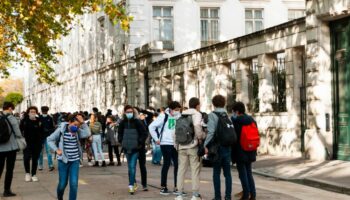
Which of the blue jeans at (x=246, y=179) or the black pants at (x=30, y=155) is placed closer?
the blue jeans at (x=246, y=179)

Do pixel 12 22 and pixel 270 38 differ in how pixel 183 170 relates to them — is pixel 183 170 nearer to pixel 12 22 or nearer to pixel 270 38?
pixel 270 38

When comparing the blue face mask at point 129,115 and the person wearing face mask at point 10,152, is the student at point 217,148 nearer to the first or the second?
the blue face mask at point 129,115

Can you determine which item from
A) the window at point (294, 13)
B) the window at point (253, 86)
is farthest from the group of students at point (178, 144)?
the window at point (294, 13)

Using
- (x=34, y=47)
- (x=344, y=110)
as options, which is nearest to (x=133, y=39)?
(x=34, y=47)

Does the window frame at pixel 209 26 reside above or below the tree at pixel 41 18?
above

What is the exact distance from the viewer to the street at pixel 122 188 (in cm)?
1287

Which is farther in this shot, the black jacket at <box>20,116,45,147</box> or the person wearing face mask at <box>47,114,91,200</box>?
the black jacket at <box>20,116,45,147</box>

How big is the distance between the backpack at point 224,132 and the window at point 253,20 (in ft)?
99.6

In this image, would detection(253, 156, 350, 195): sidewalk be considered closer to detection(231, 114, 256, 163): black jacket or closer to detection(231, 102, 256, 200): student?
detection(231, 102, 256, 200): student

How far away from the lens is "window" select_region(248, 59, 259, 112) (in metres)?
23.9

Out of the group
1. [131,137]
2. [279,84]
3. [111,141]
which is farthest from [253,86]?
[131,137]

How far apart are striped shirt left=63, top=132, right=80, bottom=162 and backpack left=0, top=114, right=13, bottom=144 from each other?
8.58 feet

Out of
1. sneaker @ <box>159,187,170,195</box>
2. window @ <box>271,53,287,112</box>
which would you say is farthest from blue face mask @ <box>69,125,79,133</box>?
window @ <box>271,53,287,112</box>

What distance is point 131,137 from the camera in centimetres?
1354
